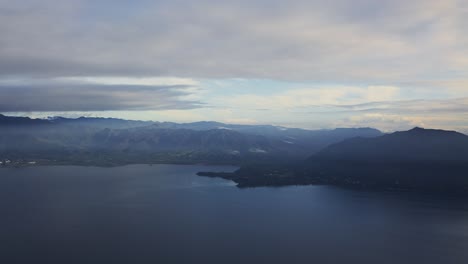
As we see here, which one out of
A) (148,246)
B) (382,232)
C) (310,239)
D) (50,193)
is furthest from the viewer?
(50,193)

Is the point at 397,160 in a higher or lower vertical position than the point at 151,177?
higher

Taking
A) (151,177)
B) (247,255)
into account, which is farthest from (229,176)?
(247,255)

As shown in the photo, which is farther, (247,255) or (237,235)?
(237,235)

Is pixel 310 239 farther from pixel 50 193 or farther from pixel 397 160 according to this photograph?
pixel 397 160

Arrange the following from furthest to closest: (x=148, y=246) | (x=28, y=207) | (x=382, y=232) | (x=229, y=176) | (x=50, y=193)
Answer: (x=229, y=176) → (x=50, y=193) → (x=28, y=207) → (x=382, y=232) → (x=148, y=246)

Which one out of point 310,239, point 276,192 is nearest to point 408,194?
point 276,192

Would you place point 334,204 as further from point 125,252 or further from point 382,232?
point 125,252
